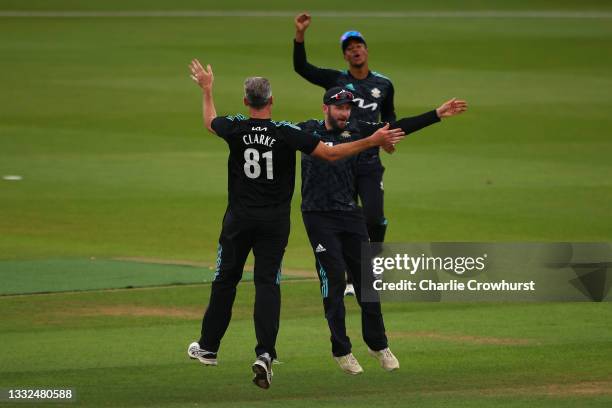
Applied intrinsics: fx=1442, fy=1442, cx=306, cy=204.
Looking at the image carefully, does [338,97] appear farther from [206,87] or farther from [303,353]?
[303,353]

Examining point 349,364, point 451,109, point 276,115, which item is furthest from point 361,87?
point 276,115

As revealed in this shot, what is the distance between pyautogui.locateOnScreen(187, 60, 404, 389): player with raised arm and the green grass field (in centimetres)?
46

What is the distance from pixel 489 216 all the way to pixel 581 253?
451 cm

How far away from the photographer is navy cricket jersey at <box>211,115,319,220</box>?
11.1 meters

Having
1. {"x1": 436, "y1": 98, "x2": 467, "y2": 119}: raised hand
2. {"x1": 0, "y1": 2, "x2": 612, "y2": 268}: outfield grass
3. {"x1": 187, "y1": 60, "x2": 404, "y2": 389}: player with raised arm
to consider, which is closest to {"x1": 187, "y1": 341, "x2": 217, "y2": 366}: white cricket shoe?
{"x1": 187, "y1": 60, "x2": 404, "y2": 389}: player with raised arm

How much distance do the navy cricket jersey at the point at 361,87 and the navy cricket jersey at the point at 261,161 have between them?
10.5 ft

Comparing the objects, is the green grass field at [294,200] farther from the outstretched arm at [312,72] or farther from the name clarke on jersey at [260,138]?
the outstretched arm at [312,72]

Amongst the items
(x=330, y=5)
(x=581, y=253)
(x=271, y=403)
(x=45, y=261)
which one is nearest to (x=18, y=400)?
(x=271, y=403)

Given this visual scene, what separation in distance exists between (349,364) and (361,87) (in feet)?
12.8

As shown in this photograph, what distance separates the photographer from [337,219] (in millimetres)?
11867

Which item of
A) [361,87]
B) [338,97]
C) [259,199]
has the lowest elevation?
[259,199]

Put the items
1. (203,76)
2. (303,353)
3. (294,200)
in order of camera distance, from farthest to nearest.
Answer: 1. (294,200)
2. (303,353)
3. (203,76)

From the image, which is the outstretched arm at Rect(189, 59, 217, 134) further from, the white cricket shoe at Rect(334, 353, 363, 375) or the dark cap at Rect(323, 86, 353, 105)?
the white cricket shoe at Rect(334, 353, 363, 375)

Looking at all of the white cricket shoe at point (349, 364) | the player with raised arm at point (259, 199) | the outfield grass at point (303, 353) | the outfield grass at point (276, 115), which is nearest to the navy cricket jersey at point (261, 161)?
the player with raised arm at point (259, 199)
